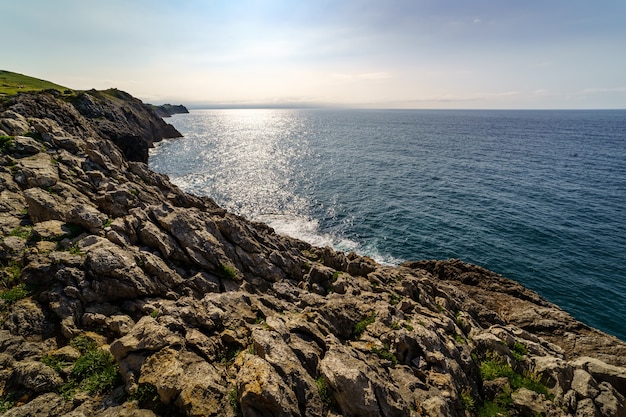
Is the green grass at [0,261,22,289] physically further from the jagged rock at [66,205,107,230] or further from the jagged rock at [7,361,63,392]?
the jagged rock at [7,361,63,392]

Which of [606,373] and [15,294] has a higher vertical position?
[15,294]

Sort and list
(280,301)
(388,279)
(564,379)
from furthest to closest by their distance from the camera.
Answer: (388,279)
(280,301)
(564,379)

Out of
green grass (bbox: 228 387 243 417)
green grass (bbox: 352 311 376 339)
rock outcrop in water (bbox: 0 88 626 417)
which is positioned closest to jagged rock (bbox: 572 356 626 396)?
rock outcrop in water (bbox: 0 88 626 417)

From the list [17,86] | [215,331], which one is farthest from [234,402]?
[17,86]

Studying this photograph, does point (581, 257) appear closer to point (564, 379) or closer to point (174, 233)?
point (564, 379)

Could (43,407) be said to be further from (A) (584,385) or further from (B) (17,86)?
(B) (17,86)

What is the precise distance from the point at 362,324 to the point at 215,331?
9.31m

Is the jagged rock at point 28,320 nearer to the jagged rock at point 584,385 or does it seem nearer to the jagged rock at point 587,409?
the jagged rock at point 587,409

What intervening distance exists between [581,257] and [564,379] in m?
37.4

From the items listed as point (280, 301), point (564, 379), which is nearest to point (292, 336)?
point (280, 301)

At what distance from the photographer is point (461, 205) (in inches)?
2509

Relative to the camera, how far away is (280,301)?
21.9 metres

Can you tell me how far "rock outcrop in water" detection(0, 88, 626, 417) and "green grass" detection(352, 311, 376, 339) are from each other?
104mm

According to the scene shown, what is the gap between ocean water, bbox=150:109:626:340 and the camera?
137ft
